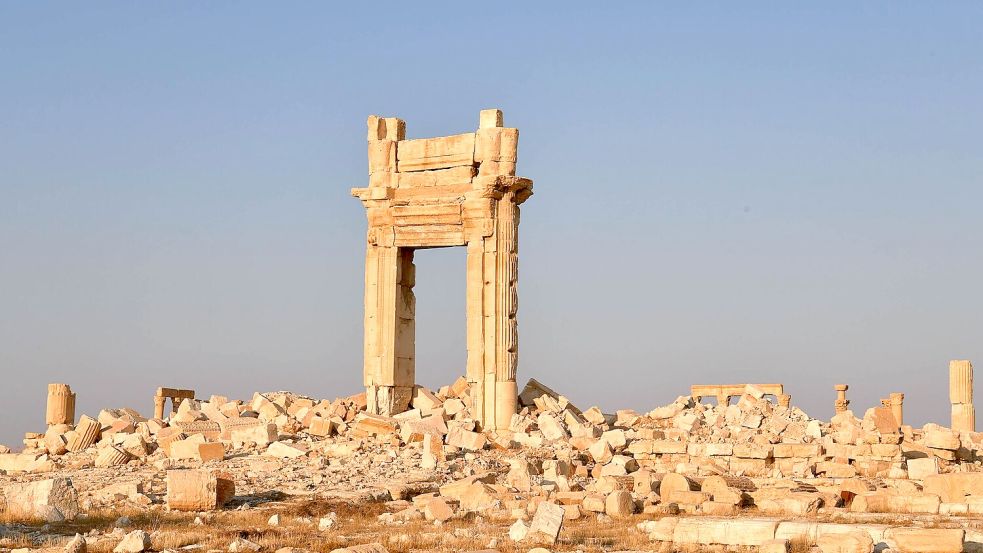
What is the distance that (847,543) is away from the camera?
37.6 ft

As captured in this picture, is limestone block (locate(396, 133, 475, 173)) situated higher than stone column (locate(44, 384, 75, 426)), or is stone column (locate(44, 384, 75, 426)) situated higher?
limestone block (locate(396, 133, 475, 173))

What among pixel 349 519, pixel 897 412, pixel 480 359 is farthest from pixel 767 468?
pixel 897 412

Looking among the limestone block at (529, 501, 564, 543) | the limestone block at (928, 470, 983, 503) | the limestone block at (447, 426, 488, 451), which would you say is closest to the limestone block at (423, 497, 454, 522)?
the limestone block at (529, 501, 564, 543)

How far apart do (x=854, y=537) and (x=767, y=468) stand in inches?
330

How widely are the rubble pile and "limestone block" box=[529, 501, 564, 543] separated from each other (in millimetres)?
15

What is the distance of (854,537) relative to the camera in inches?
452

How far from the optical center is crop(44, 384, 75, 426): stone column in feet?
79.2

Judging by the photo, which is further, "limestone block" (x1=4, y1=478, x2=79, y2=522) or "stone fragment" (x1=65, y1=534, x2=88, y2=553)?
"limestone block" (x1=4, y1=478, x2=79, y2=522)

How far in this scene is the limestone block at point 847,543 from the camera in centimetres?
1138

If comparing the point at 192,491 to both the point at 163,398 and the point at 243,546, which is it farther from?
the point at 163,398

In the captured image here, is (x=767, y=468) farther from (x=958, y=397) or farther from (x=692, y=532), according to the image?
(x=958, y=397)

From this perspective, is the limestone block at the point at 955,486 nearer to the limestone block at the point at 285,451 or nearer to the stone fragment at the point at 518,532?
the stone fragment at the point at 518,532

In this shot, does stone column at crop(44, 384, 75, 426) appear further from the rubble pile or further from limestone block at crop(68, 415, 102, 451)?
limestone block at crop(68, 415, 102, 451)

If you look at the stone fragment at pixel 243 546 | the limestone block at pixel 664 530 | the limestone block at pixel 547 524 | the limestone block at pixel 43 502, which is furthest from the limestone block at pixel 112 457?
the limestone block at pixel 664 530
